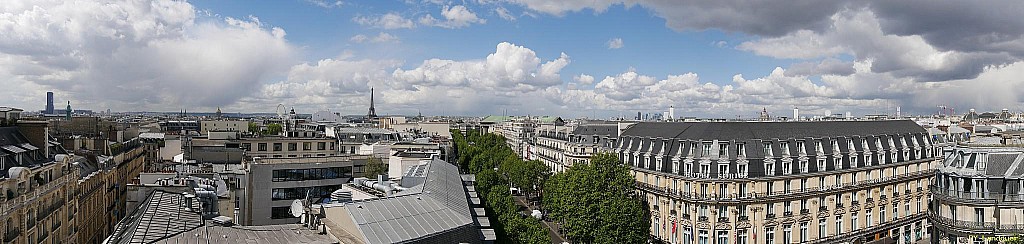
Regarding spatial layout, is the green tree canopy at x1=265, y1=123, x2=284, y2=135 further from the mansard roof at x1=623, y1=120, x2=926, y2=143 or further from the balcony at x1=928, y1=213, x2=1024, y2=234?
the balcony at x1=928, y1=213, x2=1024, y2=234

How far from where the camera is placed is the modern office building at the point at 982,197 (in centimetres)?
4269

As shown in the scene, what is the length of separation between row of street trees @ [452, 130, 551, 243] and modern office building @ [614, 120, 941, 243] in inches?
571

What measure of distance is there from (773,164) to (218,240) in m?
51.9

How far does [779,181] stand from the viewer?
61250mm

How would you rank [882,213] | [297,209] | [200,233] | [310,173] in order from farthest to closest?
[882,213]
[310,173]
[297,209]
[200,233]

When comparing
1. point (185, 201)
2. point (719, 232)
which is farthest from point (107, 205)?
point (719, 232)

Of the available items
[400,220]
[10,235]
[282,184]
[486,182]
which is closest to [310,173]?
[282,184]

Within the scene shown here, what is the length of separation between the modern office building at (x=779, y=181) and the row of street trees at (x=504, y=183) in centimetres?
1451

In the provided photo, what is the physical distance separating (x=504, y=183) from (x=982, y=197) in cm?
4529

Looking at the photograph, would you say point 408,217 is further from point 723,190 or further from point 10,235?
point 723,190

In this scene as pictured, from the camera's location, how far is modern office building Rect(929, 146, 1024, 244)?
42.7 metres

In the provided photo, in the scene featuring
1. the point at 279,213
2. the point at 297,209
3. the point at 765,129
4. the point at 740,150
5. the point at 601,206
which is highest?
the point at 765,129

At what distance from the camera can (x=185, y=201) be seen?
3334 centimetres

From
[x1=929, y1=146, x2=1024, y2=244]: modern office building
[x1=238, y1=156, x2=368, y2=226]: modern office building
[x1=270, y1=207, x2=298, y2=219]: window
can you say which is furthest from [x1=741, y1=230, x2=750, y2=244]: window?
[x1=270, y1=207, x2=298, y2=219]: window
